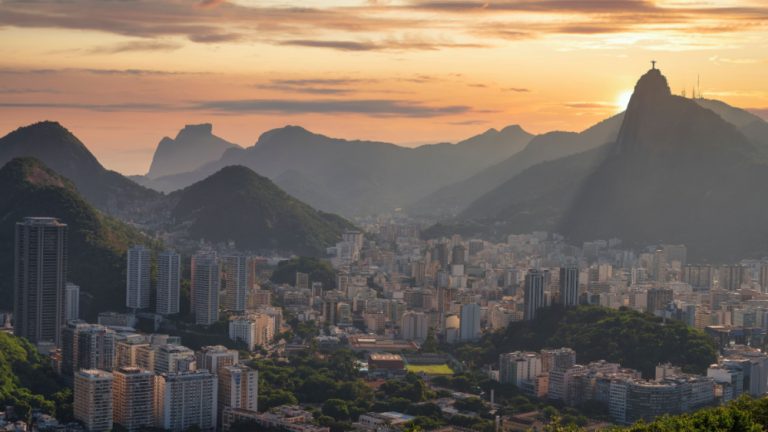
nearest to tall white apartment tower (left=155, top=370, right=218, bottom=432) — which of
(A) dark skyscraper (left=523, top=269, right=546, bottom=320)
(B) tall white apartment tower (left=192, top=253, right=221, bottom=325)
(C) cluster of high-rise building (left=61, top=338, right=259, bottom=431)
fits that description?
(C) cluster of high-rise building (left=61, top=338, right=259, bottom=431)

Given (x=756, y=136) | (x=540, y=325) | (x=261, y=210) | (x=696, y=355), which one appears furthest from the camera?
(x=756, y=136)

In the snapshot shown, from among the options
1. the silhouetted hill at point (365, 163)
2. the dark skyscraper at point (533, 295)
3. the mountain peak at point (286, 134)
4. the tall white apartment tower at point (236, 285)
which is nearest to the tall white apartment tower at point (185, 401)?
the dark skyscraper at point (533, 295)

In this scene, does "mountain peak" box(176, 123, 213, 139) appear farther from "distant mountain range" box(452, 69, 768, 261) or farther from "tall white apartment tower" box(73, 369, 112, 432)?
"tall white apartment tower" box(73, 369, 112, 432)

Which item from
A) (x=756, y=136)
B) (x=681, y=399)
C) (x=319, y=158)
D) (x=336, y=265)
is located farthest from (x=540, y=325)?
(x=319, y=158)

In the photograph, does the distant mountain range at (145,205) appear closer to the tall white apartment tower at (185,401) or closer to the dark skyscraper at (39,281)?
the dark skyscraper at (39,281)

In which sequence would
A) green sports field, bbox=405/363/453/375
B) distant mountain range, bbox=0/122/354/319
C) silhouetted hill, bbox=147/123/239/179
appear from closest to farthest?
green sports field, bbox=405/363/453/375, distant mountain range, bbox=0/122/354/319, silhouetted hill, bbox=147/123/239/179

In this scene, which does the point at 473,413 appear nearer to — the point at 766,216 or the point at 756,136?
the point at 766,216
